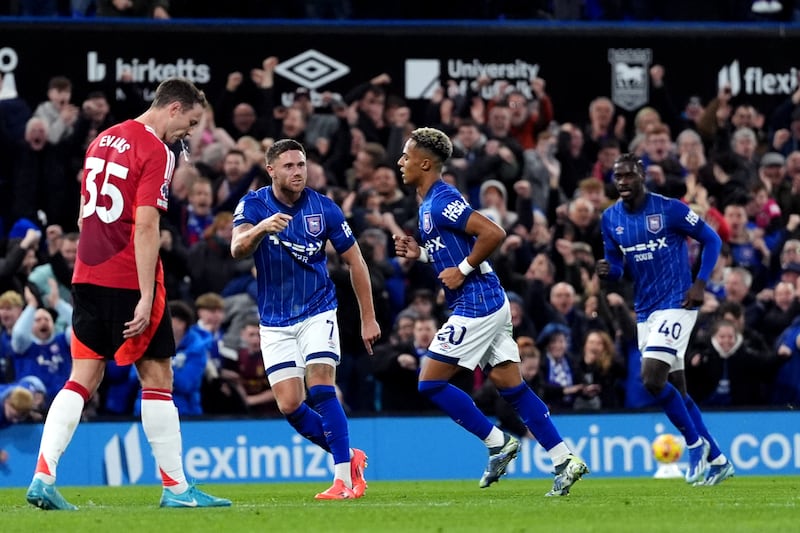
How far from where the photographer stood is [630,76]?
21547 mm

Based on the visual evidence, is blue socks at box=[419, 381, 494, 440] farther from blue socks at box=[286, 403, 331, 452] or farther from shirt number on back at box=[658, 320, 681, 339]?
shirt number on back at box=[658, 320, 681, 339]

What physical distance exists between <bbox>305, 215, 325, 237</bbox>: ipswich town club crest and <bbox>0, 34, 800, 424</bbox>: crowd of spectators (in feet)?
14.0

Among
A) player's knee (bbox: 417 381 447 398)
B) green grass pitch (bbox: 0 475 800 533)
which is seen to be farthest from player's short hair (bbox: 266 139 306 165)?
green grass pitch (bbox: 0 475 800 533)

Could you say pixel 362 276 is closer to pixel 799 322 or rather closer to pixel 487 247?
pixel 487 247

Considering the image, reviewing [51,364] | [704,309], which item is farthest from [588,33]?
[51,364]

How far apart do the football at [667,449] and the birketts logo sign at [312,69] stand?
7680 mm

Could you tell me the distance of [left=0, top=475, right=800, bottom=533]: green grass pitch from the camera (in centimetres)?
816

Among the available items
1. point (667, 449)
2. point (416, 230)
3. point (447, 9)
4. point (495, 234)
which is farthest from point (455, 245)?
point (447, 9)

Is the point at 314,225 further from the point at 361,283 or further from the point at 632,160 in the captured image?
the point at 632,160

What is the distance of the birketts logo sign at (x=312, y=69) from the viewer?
2078 cm

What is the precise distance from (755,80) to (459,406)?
12055 mm

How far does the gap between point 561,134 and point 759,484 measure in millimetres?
7993

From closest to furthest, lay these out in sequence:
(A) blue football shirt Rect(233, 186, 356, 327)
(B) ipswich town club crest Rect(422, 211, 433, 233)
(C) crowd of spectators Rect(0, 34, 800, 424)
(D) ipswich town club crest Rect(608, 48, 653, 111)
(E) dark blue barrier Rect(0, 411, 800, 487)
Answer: (A) blue football shirt Rect(233, 186, 356, 327)
(B) ipswich town club crest Rect(422, 211, 433, 233)
(E) dark blue barrier Rect(0, 411, 800, 487)
(C) crowd of spectators Rect(0, 34, 800, 424)
(D) ipswich town club crest Rect(608, 48, 653, 111)

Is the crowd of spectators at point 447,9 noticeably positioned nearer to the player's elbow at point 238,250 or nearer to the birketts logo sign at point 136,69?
the birketts logo sign at point 136,69
